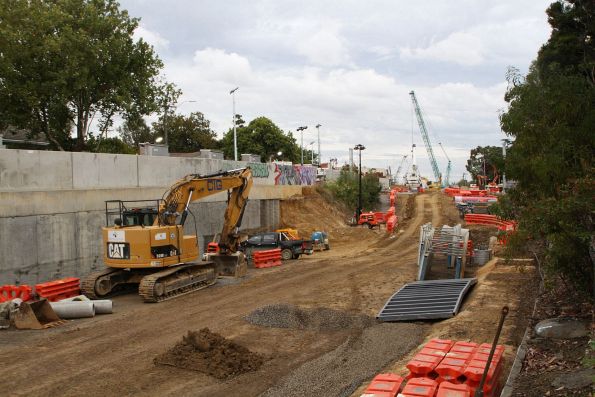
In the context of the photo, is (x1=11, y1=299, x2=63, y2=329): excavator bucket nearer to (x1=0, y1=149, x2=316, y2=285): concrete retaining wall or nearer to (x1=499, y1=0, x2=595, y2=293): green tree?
(x1=0, y1=149, x2=316, y2=285): concrete retaining wall

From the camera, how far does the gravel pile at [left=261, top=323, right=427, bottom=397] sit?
9.99m

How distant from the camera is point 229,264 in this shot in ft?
76.9

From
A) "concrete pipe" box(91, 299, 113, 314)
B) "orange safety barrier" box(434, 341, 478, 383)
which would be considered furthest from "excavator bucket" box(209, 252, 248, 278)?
"orange safety barrier" box(434, 341, 478, 383)

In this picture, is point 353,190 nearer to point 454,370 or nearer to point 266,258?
point 266,258

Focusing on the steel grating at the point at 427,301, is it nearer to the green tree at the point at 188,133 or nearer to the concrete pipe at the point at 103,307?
the concrete pipe at the point at 103,307

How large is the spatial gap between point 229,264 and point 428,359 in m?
15.7

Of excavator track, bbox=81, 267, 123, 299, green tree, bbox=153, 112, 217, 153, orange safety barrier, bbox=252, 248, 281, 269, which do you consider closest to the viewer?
excavator track, bbox=81, 267, 123, 299

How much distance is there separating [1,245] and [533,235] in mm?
18148

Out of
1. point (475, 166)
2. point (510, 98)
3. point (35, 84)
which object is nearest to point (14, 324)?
point (510, 98)

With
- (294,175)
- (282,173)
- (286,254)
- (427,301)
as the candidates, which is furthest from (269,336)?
(294,175)

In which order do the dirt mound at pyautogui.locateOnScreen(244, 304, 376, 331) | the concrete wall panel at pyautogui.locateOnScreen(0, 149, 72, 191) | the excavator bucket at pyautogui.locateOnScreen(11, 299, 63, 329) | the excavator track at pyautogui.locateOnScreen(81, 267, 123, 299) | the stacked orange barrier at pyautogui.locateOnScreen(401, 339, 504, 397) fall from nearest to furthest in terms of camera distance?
the stacked orange barrier at pyautogui.locateOnScreen(401, 339, 504, 397), the dirt mound at pyautogui.locateOnScreen(244, 304, 376, 331), the excavator bucket at pyautogui.locateOnScreen(11, 299, 63, 329), the excavator track at pyautogui.locateOnScreen(81, 267, 123, 299), the concrete wall panel at pyautogui.locateOnScreen(0, 149, 72, 191)

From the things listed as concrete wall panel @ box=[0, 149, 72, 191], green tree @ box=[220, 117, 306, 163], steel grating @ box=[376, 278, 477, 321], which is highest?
green tree @ box=[220, 117, 306, 163]

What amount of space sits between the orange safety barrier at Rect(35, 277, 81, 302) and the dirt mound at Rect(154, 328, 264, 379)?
808cm

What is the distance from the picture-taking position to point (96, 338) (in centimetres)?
1397
